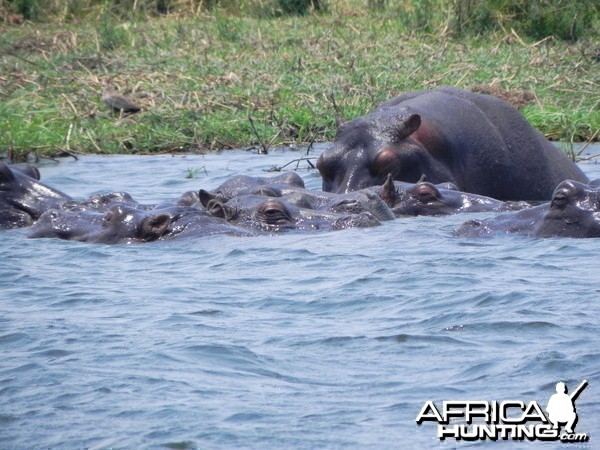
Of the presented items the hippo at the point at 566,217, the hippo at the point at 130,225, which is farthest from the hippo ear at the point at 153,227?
the hippo at the point at 566,217

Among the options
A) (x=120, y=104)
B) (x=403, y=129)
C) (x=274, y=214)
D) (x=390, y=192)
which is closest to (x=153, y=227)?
(x=274, y=214)

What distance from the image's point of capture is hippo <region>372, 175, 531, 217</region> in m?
8.88

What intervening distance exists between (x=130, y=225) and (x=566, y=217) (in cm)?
264

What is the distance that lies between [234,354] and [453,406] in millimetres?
1160

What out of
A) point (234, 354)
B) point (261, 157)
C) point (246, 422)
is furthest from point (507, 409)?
point (261, 157)

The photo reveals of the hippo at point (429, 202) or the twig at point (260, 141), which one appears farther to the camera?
→ the twig at point (260, 141)

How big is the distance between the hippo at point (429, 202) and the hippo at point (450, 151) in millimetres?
543

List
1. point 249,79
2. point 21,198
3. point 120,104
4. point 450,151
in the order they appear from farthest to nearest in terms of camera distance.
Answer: point 249,79 < point 120,104 < point 450,151 < point 21,198

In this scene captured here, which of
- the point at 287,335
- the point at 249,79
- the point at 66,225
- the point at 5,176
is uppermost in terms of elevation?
the point at 287,335

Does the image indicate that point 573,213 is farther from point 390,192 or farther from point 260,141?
point 260,141

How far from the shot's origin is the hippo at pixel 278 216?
8328 millimetres

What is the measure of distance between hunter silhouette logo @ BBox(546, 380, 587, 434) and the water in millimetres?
40

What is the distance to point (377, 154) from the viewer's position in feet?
31.2

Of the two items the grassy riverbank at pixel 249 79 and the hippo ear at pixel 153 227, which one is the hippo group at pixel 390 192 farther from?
the grassy riverbank at pixel 249 79
